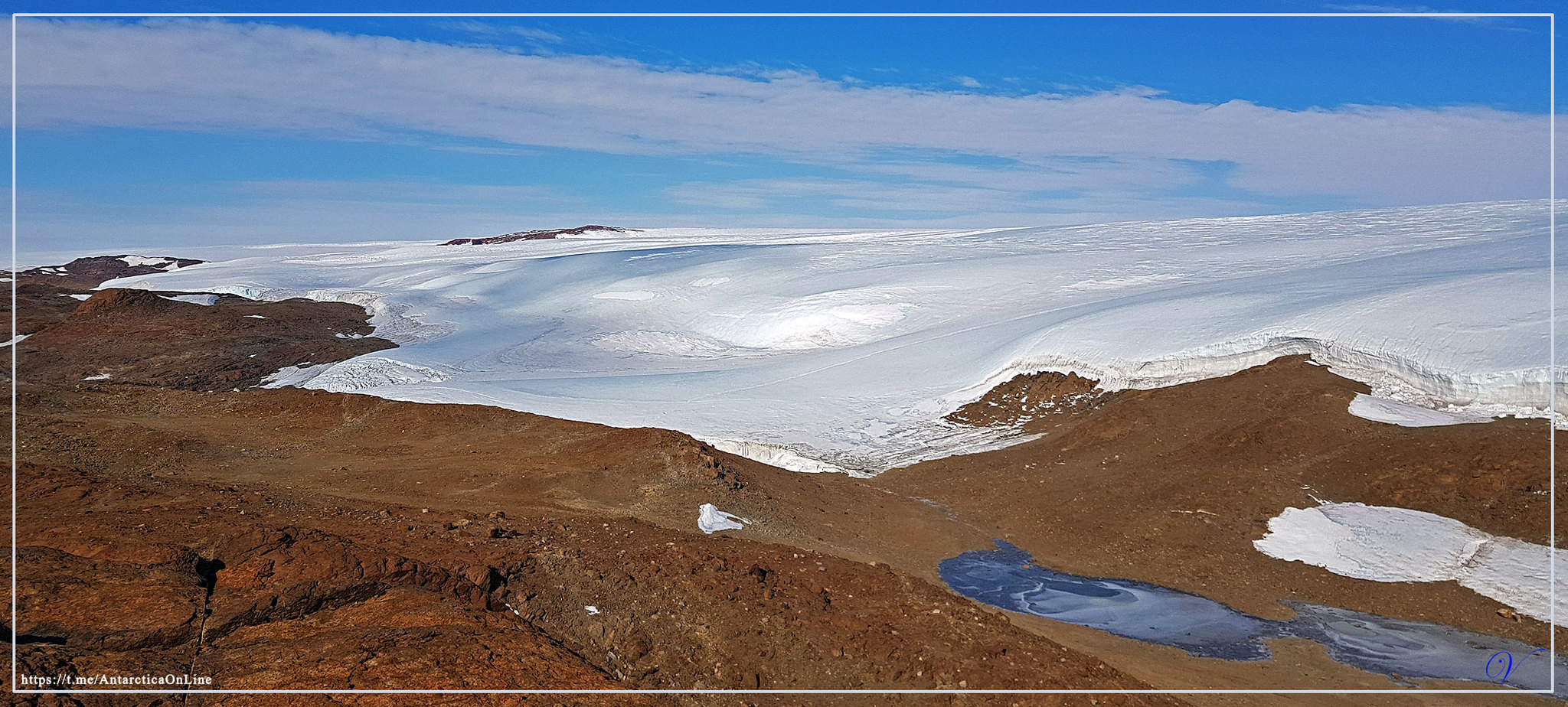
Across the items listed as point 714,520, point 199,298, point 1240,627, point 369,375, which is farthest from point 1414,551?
point 199,298

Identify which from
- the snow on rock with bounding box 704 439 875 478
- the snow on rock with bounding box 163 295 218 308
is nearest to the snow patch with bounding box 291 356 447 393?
the snow on rock with bounding box 704 439 875 478

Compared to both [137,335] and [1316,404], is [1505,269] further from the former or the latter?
[137,335]

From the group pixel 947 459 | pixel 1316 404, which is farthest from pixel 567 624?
pixel 1316 404

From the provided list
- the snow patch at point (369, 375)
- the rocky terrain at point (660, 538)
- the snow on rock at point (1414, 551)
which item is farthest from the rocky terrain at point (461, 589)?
the snow patch at point (369, 375)

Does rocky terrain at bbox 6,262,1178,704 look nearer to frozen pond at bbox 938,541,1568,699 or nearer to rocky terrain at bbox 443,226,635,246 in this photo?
frozen pond at bbox 938,541,1568,699

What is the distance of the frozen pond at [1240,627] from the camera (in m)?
7.00

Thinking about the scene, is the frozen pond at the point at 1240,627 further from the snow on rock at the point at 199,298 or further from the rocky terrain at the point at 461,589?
the snow on rock at the point at 199,298

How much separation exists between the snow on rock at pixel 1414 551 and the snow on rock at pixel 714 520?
5431 mm

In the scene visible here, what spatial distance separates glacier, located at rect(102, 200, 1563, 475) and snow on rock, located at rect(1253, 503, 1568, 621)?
288 centimetres

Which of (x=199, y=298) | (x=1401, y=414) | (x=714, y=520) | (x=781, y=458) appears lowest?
(x=714, y=520)

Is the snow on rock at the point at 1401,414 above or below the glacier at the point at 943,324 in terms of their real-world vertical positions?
below

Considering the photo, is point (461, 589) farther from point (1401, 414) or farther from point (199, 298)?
point (199, 298)

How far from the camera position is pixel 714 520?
9758 millimetres

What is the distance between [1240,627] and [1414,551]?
9.05 feet
